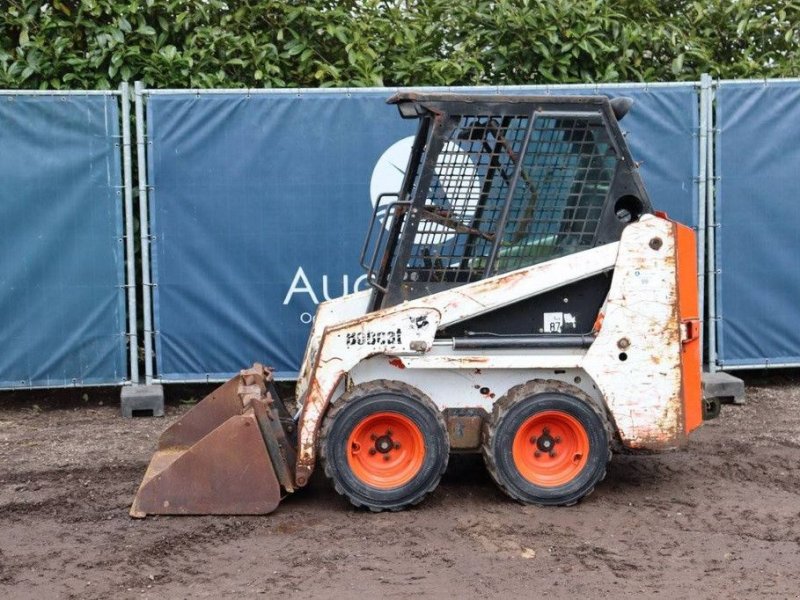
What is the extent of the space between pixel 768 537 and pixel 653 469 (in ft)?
4.57

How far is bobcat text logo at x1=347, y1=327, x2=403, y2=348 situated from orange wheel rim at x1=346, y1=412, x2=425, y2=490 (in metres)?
0.41

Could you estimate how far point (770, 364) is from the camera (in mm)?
9086

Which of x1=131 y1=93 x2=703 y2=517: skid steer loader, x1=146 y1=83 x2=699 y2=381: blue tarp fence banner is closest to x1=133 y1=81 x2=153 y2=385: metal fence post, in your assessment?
x1=146 y1=83 x2=699 y2=381: blue tarp fence banner

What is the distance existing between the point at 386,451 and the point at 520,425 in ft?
2.54

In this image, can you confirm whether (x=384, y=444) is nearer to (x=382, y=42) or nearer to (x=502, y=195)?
(x=502, y=195)

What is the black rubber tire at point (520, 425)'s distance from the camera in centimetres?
609

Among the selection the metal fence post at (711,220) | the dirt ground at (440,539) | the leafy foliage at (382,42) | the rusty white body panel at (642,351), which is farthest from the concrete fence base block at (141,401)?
the metal fence post at (711,220)

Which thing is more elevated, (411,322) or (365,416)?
(411,322)

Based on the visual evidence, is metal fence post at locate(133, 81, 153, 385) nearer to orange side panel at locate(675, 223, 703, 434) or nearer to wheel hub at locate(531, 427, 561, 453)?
wheel hub at locate(531, 427, 561, 453)

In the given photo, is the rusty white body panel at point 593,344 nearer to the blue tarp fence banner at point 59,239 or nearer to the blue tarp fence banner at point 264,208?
the blue tarp fence banner at point 264,208

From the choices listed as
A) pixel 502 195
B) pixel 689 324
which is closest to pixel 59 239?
pixel 502 195

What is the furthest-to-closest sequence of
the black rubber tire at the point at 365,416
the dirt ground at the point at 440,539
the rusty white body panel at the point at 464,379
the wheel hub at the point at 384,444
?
the rusty white body panel at the point at 464,379
the wheel hub at the point at 384,444
the black rubber tire at the point at 365,416
the dirt ground at the point at 440,539

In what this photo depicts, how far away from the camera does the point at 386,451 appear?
6.16 meters

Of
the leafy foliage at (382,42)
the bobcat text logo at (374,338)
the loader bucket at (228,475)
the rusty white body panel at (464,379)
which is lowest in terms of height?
the loader bucket at (228,475)
